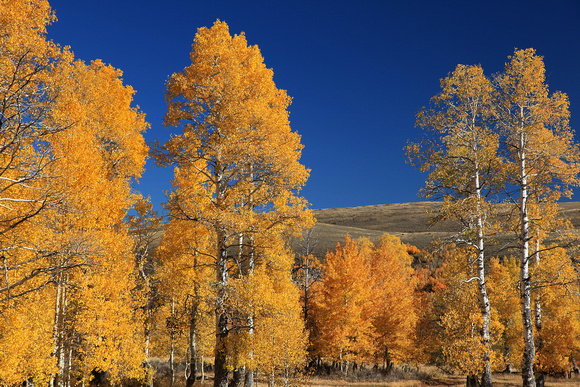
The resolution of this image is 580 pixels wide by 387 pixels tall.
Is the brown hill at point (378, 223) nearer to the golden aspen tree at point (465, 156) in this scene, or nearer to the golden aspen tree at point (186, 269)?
the golden aspen tree at point (186, 269)

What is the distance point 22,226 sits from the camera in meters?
11.6

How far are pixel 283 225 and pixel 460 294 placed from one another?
21.3 feet

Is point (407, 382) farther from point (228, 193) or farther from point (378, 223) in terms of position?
point (378, 223)

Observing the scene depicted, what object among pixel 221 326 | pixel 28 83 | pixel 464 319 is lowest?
pixel 464 319

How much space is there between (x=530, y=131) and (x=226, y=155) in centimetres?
892

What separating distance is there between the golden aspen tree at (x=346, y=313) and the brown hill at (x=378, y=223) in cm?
4952

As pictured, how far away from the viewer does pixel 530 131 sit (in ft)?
37.2

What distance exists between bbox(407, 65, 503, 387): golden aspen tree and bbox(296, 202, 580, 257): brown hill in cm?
6649

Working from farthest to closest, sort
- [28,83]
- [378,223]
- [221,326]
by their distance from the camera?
1. [378,223]
2. [221,326]
3. [28,83]

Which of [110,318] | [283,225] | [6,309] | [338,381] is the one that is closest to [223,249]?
[283,225]

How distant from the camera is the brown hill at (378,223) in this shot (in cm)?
9288

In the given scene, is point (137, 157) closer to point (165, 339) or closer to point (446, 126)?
point (446, 126)

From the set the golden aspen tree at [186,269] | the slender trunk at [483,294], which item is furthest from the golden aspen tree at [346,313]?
the slender trunk at [483,294]

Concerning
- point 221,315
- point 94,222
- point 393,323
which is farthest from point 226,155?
point 393,323
